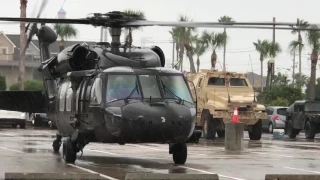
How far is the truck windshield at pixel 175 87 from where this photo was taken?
16.2 metres

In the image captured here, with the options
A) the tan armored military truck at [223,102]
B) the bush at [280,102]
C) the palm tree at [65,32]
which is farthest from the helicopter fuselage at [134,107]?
the palm tree at [65,32]

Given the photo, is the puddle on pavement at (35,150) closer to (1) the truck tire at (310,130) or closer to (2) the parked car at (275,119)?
(1) the truck tire at (310,130)

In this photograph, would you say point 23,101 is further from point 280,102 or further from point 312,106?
point 280,102

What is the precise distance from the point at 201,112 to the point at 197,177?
19.2m

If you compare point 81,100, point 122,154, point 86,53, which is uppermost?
point 86,53

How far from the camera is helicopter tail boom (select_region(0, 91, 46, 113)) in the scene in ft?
67.2

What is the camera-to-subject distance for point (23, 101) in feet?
67.3

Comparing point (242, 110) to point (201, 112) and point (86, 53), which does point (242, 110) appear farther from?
point (86, 53)

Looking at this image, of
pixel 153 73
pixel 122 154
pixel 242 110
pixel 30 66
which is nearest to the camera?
pixel 153 73

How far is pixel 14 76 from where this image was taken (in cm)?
8362

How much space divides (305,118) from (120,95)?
60.9ft

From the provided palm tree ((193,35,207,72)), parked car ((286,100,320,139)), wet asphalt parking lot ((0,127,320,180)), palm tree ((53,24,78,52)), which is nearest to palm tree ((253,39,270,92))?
palm tree ((193,35,207,72))

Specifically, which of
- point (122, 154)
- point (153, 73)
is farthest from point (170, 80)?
point (122, 154)

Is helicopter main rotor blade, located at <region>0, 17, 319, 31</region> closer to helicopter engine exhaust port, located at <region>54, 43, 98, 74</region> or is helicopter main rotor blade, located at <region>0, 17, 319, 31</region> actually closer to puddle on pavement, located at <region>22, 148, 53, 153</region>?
helicopter engine exhaust port, located at <region>54, 43, 98, 74</region>
